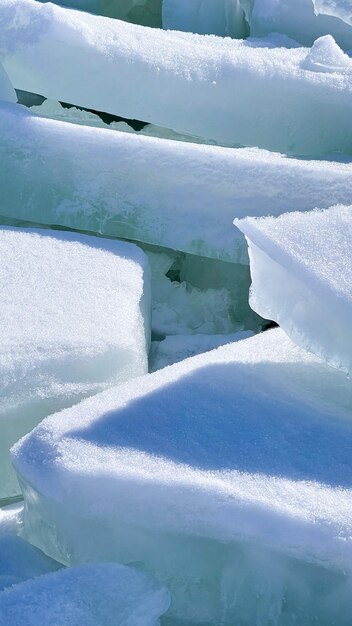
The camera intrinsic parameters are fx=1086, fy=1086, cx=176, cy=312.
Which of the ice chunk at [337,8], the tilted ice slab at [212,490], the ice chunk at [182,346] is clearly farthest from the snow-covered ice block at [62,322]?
the ice chunk at [337,8]

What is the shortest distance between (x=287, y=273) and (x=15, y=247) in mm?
558

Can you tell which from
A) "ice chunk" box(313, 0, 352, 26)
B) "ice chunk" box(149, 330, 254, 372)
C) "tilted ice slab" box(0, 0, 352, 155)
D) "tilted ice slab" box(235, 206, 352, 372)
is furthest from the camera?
"ice chunk" box(313, 0, 352, 26)

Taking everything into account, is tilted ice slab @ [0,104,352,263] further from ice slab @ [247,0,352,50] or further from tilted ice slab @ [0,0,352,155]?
ice slab @ [247,0,352,50]

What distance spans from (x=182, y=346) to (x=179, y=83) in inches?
16.6

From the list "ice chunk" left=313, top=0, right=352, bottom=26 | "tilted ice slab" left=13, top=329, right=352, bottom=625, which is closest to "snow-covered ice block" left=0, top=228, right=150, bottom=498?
"tilted ice slab" left=13, top=329, right=352, bottom=625

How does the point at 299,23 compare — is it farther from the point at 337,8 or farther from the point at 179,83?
the point at 179,83

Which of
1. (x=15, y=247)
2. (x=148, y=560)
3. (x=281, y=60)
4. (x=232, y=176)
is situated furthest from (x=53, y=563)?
(x=281, y=60)

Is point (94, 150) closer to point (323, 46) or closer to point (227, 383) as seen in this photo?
point (323, 46)

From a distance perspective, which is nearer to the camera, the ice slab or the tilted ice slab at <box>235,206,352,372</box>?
the tilted ice slab at <box>235,206,352,372</box>

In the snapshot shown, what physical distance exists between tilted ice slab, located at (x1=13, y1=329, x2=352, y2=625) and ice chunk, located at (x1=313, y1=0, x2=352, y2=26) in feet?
3.33

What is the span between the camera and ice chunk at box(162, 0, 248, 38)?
2143mm

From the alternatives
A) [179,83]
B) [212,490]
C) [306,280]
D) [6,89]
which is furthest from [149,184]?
[212,490]

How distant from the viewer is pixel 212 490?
0.96 metres

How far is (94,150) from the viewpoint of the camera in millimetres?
1624
